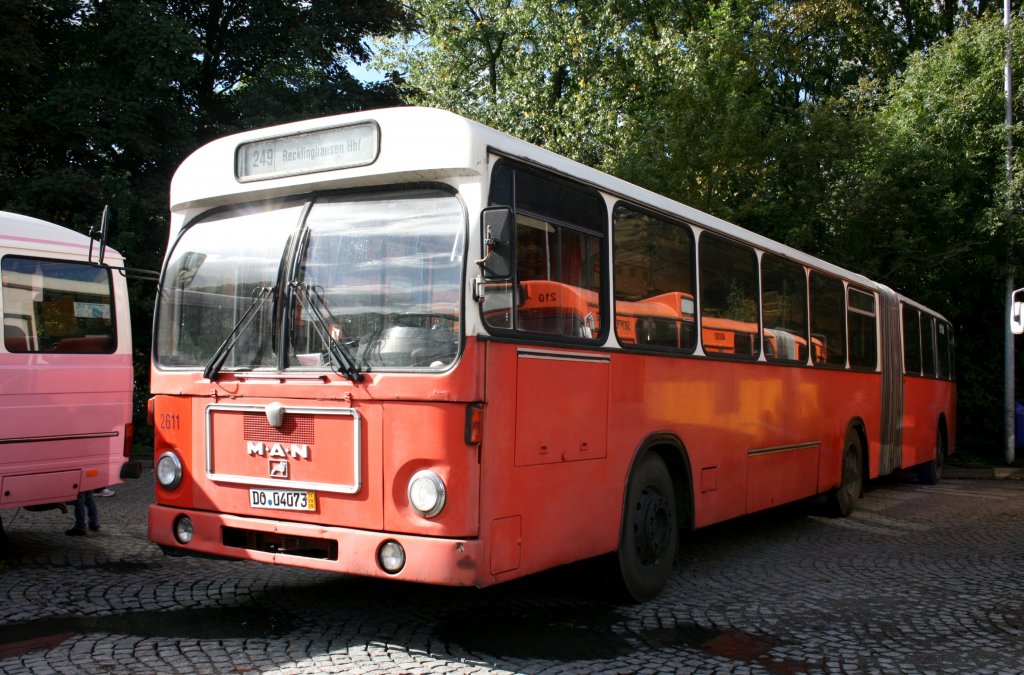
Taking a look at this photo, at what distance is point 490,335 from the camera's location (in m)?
5.15

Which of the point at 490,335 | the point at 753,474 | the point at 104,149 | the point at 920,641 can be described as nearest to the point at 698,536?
the point at 753,474

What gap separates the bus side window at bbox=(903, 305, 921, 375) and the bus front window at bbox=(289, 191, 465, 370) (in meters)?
10.8

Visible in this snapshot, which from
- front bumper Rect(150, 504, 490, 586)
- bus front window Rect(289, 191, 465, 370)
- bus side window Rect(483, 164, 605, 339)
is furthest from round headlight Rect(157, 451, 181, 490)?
bus side window Rect(483, 164, 605, 339)

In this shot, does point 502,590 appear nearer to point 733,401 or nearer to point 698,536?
point 733,401

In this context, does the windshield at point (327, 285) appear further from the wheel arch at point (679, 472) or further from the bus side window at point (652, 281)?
the wheel arch at point (679, 472)

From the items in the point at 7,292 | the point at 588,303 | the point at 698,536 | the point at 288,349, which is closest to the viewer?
the point at 288,349

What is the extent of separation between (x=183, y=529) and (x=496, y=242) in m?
2.70

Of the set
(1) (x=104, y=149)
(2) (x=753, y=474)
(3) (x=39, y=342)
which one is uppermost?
(1) (x=104, y=149)

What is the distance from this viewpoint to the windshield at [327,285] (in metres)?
5.21

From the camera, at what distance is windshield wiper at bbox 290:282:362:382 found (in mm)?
5309

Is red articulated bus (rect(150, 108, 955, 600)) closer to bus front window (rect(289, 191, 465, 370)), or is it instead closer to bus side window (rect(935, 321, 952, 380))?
bus front window (rect(289, 191, 465, 370))

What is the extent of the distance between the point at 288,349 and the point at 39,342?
375 centimetres

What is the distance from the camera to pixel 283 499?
5543mm

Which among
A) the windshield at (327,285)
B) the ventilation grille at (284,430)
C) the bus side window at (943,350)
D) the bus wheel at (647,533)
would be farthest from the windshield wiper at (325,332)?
the bus side window at (943,350)
